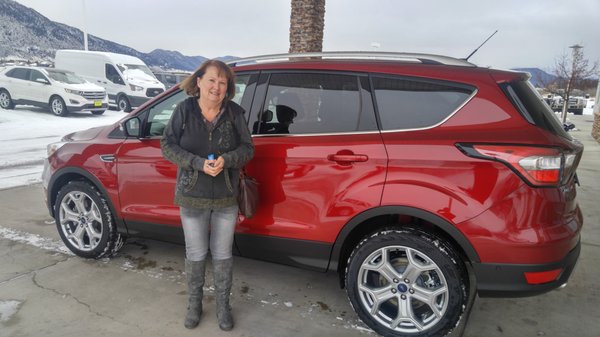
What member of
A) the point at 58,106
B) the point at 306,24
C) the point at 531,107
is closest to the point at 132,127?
the point at 531,107

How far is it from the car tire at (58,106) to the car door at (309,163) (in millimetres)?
14286

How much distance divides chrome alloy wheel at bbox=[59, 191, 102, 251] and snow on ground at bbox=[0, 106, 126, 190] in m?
3.17

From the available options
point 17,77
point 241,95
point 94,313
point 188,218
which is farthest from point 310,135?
point 17,77

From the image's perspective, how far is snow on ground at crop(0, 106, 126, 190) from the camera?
6918 millimetres

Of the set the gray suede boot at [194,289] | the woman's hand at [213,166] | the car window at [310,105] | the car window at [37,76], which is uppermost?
the car window at [37,76]

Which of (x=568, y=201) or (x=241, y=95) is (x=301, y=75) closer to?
(x=241, y=95)

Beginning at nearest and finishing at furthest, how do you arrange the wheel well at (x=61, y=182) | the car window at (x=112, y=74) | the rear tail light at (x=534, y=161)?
the rear tail light at (x=534, y=161) → the wheel well at (x=61, y=182) → the car window at (x=112, y=74)

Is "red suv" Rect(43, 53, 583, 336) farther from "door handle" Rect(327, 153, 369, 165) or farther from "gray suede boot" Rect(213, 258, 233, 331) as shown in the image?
"gray suede boot" Rect(213, 258, 233, 331)

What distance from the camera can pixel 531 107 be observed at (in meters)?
2.38

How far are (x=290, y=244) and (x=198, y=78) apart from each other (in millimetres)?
1228

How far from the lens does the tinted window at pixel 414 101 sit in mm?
2420

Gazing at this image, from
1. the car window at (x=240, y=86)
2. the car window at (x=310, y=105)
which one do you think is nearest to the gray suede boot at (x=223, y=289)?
the car window at (x=310, y=105)

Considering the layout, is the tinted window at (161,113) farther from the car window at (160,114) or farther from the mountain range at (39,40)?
the mountain range at (39,40)

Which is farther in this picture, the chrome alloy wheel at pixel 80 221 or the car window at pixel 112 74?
the car window at pixel 112 74
